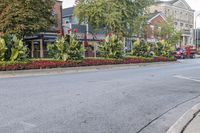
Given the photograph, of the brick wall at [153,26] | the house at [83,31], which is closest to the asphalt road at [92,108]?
the house at [83,31]

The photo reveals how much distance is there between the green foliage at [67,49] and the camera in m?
26.6

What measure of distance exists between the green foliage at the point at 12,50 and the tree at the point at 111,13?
59.9 feet

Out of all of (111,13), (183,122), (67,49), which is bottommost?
(183,122)

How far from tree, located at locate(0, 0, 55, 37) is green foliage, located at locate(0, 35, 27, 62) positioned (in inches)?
393

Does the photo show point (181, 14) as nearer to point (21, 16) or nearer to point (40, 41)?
point (40, 41)

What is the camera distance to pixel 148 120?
312 inches

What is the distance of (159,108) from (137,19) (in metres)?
36.0

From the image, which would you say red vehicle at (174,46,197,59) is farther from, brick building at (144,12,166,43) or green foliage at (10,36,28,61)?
green foliage at (10,36,28,61)

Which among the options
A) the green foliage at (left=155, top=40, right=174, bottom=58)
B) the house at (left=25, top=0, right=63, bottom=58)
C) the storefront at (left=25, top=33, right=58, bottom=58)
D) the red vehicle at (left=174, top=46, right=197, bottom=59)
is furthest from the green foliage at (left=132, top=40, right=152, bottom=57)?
the red vehicle at (left=174, top=46, right=197, bottom=59)

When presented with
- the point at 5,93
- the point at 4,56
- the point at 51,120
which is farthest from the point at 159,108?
the point at 4,56

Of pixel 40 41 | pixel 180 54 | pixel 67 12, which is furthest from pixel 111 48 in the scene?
pixel 67 12

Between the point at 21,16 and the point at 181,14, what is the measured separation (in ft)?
203

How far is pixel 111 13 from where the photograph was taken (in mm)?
40281

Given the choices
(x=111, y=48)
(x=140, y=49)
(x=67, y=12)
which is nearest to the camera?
(x=111, y=48)
